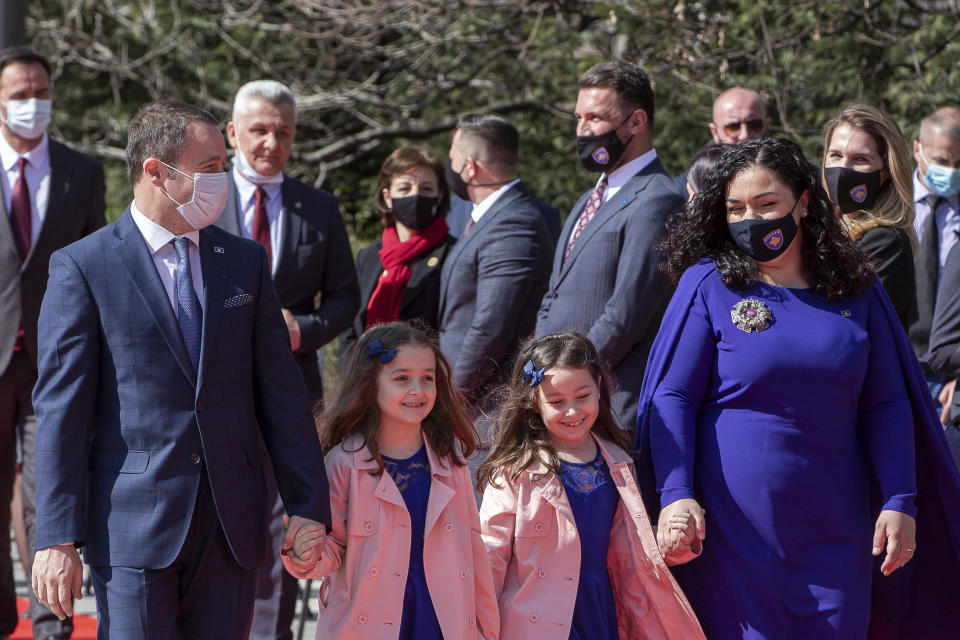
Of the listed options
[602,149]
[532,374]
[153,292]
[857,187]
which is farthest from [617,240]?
[153,292]

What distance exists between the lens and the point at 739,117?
689 cm

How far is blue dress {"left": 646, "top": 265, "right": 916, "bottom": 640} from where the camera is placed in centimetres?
397

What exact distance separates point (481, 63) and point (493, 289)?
19.4 feet

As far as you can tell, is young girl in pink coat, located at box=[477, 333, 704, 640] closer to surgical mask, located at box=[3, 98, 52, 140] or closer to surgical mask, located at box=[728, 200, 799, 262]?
surgical mask, located at box=[728, 200, 799, 262]

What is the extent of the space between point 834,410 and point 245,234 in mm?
2750

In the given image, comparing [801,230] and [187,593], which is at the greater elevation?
[801,230]

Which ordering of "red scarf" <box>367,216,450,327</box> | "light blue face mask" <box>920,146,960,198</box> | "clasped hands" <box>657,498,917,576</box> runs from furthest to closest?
"light blue face mask" <box>920,146,960,198</box> < "red scarf" <box>367,216,450,327</box> < "clasped hands" <box>657,498,917,576</box>

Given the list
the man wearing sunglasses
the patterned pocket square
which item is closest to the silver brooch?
the patterned pocket square

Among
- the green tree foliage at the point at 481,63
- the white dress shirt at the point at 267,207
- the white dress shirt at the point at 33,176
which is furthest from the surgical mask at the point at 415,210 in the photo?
the green tree foliage at the point at 481,63

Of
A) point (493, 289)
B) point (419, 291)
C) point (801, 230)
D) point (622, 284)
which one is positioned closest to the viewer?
point (801, 230)

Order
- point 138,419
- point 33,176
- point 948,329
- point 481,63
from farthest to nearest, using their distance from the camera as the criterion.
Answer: point 481,63 → point 33,176 → point 948,329 → point 138,419

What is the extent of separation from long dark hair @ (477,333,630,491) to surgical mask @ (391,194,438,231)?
172 cm

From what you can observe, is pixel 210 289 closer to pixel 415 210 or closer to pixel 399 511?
pixel 399 511

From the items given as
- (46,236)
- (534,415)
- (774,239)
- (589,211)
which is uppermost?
(774,239)
